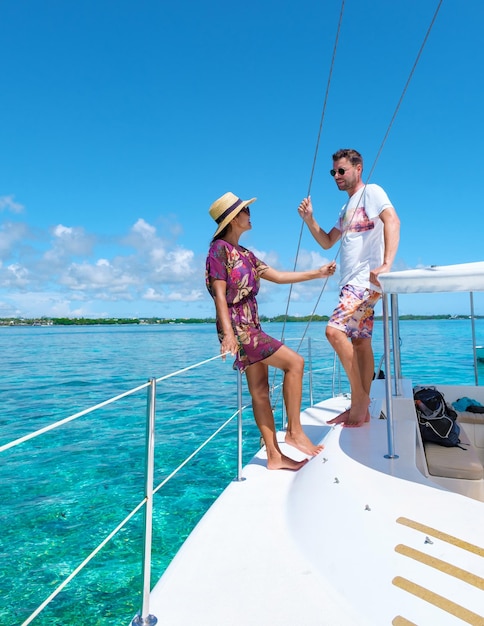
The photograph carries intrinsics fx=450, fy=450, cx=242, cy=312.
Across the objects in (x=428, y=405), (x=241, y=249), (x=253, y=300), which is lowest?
(x=428, y=405)

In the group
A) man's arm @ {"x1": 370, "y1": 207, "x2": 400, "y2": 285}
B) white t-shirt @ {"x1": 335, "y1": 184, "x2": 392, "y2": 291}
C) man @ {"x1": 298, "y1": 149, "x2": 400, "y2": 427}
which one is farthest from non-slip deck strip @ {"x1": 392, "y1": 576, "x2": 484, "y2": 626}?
white t-shirt @ {"x1": 335, "y1": 184, "x2": 392, "y2": 291}

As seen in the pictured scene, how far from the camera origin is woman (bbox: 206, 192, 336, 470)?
2.20 metres

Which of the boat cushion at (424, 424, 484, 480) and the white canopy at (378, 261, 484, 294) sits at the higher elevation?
the white canopy at (378, 261, 484, 294)

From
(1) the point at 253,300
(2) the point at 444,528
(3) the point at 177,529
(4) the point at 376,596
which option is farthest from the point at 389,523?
(3) the point at 177,529

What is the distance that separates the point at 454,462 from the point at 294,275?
4.53 feet

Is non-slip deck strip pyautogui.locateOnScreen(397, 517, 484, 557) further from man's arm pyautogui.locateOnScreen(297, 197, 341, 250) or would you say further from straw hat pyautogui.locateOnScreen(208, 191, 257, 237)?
man's arm pyautogui.locateOnScreen(297, 197, 341, 250)

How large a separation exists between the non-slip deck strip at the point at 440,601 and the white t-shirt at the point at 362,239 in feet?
5.11

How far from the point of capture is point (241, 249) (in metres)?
2.42

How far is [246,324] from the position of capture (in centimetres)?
225

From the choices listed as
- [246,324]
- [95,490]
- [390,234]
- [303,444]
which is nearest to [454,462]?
[303,444]

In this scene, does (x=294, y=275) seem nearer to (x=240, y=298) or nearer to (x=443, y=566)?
(x=240, y=298)

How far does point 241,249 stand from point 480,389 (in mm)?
3005

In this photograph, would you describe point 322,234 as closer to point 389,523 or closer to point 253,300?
point 253,300

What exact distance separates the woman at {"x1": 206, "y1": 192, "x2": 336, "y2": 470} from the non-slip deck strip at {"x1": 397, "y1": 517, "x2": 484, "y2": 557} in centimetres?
87
